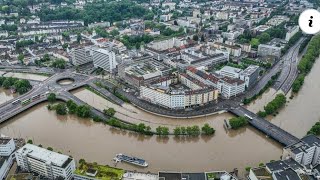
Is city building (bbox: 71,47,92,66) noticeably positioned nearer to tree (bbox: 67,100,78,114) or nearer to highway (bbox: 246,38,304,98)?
tree (bbox: 67,100,78,114)

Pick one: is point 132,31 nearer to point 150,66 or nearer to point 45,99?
point 150,66

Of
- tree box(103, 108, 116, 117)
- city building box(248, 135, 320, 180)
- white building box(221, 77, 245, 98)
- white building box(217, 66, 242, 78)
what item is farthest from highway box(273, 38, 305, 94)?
tree box(103, 108, 116, 117)

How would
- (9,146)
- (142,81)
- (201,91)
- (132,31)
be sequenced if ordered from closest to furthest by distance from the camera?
1. (9,146)
2. (201,91)
3. (142,81)
4. (132,31)

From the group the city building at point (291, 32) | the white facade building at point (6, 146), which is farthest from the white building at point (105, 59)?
the city building at point (291, 32)

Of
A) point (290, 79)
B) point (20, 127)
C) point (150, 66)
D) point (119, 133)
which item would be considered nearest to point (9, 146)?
point (20, 127)

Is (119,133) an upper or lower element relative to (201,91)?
lower

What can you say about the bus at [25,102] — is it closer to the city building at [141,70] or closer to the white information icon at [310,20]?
the city building at [141,70]

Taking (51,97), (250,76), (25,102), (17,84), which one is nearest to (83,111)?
(51,97)
